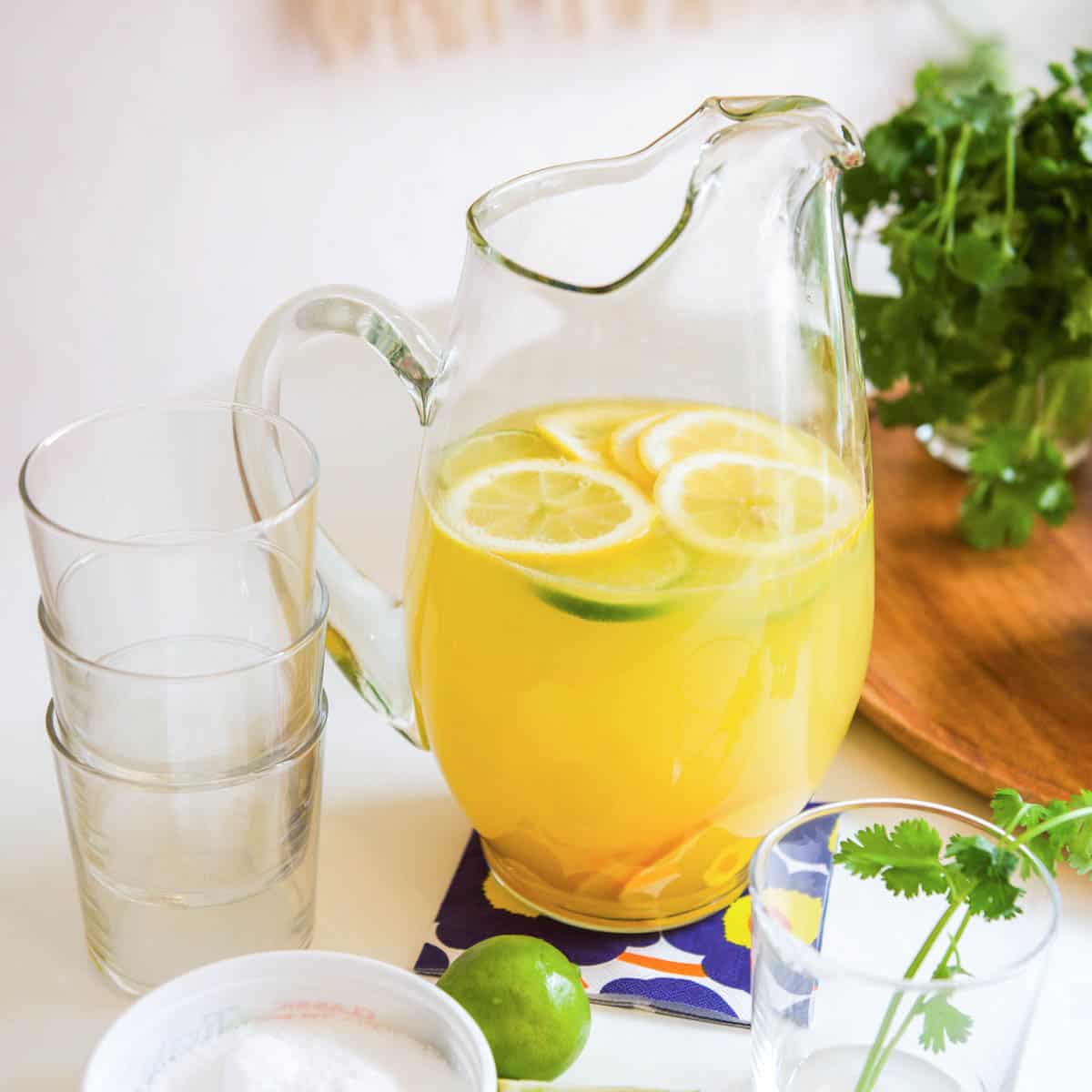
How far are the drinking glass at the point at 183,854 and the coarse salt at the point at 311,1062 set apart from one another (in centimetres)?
11

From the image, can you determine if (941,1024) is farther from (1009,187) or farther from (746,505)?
(1009,187)

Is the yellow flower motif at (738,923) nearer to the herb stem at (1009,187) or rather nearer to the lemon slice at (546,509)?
the lemon slice at (546,509)

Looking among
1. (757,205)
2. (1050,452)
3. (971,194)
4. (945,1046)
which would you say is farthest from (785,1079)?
(971,194)

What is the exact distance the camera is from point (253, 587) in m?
0.82

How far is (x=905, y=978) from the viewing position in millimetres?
713

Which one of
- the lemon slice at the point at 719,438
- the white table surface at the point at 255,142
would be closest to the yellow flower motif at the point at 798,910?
Result: the lemon slice at the point at 719,438

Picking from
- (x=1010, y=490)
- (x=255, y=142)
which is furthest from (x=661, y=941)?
(x=255, y=142)

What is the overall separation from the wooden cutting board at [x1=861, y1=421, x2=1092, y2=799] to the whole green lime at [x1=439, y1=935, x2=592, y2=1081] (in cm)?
33

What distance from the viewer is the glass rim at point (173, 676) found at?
0.76 metres

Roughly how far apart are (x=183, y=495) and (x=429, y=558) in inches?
6.3

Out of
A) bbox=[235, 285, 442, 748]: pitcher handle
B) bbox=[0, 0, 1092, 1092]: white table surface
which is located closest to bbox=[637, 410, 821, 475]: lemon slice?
bbox=[235, 285, 442, 748]: pitcher handle

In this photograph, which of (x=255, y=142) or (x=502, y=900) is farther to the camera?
(x=255, y=142)

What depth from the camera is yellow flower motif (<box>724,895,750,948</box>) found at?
88 centimetres

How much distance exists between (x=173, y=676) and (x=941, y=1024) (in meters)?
0.40
